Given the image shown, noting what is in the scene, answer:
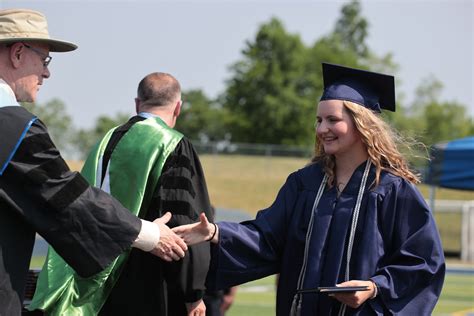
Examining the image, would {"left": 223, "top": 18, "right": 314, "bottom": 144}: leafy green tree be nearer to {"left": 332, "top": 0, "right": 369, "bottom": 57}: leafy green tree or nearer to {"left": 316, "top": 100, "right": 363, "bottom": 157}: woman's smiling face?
{"left": 332, "top": 0, "right": 369, "bottom": 57}: leafy green tree

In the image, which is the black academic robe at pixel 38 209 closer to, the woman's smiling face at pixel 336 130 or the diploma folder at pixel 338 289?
the diploma folder at pixel 338 289

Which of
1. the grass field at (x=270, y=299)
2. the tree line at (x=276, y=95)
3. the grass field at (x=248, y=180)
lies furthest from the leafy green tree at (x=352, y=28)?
the grass field at (x=270, y=299)

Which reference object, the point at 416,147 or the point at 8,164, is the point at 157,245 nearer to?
the point at 8,164

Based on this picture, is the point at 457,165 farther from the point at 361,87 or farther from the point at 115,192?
the point at 361,87

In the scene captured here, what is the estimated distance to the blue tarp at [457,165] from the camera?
1320cm

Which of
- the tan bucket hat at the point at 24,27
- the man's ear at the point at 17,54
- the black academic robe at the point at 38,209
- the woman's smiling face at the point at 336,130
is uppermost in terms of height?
the tan bucket hat at the point at 24,27

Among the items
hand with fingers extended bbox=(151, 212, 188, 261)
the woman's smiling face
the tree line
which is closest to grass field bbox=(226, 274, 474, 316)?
hand with fingers extended bbox=(151, 212, 188, 261)

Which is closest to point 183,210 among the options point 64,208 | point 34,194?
point 64,208

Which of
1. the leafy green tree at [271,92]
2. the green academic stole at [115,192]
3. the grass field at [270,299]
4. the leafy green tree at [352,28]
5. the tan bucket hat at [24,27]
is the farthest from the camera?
the leafy green tree at [352,28]

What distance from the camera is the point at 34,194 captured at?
383cm

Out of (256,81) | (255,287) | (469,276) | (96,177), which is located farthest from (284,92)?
Answer: (96,177)

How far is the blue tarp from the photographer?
43.3 ft

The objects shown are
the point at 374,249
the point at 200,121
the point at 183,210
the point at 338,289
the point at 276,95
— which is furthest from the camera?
the point at 200,121

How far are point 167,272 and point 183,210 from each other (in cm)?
38
